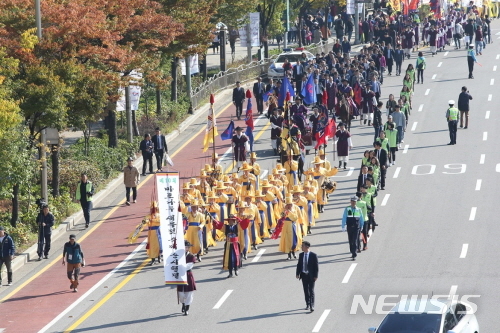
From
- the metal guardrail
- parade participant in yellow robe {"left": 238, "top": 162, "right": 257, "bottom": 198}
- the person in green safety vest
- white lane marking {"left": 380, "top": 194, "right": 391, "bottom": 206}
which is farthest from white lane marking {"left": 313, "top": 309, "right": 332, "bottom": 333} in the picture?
the metal guardrail

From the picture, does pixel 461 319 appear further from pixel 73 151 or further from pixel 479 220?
pixel 73 151

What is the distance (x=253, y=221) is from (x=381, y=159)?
281 inches

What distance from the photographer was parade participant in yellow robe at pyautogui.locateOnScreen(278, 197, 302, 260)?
2859 centimetres

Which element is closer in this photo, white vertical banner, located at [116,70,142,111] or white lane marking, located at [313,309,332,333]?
white lane marking, located at [313,309,332,333]

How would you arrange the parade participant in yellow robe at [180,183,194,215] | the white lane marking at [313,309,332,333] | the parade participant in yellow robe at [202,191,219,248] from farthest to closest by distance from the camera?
the parade participant in yellow robe at [202,191,219,248]
the parade participant in yellow robe at [180,183,194,215]
the white lane marking at [313,309,332,333]

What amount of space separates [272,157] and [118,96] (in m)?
6.71

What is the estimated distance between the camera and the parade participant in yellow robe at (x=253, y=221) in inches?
1137

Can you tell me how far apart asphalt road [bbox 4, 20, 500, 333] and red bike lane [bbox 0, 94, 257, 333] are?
1.45ft

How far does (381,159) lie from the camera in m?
35.0

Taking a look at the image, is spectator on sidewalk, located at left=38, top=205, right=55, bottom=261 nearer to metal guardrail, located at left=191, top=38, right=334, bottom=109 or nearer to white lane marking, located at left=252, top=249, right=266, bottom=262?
white lane marking, located at left=252, top=249, right=266, bottom=262

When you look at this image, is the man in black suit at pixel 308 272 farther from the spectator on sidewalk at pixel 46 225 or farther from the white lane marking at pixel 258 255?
the spectator on sidewalk at pixel 46 225

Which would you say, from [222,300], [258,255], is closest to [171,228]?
[222,300]

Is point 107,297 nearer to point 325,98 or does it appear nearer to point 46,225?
point 46,225

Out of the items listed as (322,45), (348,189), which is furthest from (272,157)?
(322,45)
